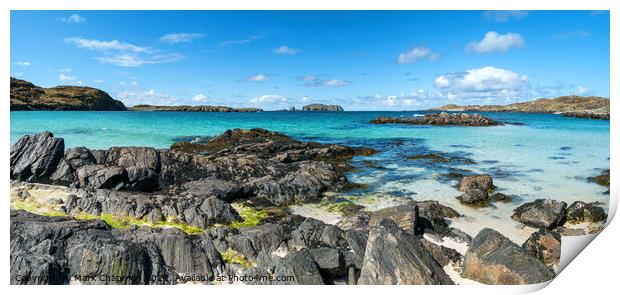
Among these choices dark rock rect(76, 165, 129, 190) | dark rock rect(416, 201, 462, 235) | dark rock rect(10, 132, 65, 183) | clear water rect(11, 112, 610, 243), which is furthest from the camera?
clear water rect(11, 112, 610, 243)

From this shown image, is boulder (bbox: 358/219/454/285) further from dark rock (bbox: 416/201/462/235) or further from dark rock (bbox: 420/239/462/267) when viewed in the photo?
dark rock (bbox: 416/201/462/235)

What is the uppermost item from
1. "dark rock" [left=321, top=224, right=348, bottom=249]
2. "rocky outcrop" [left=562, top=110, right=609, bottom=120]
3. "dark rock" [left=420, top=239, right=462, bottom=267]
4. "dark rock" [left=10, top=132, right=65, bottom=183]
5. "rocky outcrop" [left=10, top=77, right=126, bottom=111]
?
"rocky outcrop" [left=562, top=110, right=609, bottom=120]

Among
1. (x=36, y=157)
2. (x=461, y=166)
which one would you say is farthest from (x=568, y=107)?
(x=36, y=157)

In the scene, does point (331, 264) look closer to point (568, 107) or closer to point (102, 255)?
point (102, 255)

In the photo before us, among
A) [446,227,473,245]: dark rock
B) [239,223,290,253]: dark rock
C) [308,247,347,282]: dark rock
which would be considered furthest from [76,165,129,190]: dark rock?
[446,227,473,245]: dark rock

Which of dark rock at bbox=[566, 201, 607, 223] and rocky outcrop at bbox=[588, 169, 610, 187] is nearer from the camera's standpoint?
dark rock at bbox=[566, 201, 607, 223]

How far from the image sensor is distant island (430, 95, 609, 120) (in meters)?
30.0

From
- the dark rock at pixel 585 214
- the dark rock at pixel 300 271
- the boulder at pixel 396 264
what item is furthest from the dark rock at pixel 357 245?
the dark rock at pixel 585 214

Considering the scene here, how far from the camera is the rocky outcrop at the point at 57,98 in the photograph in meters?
12.3

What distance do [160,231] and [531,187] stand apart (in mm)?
12690

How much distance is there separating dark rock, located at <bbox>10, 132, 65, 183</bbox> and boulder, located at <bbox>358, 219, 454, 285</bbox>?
10049 millimetres

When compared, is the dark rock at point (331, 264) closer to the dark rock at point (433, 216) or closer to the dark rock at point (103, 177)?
the dark rock at point (433, 216)
